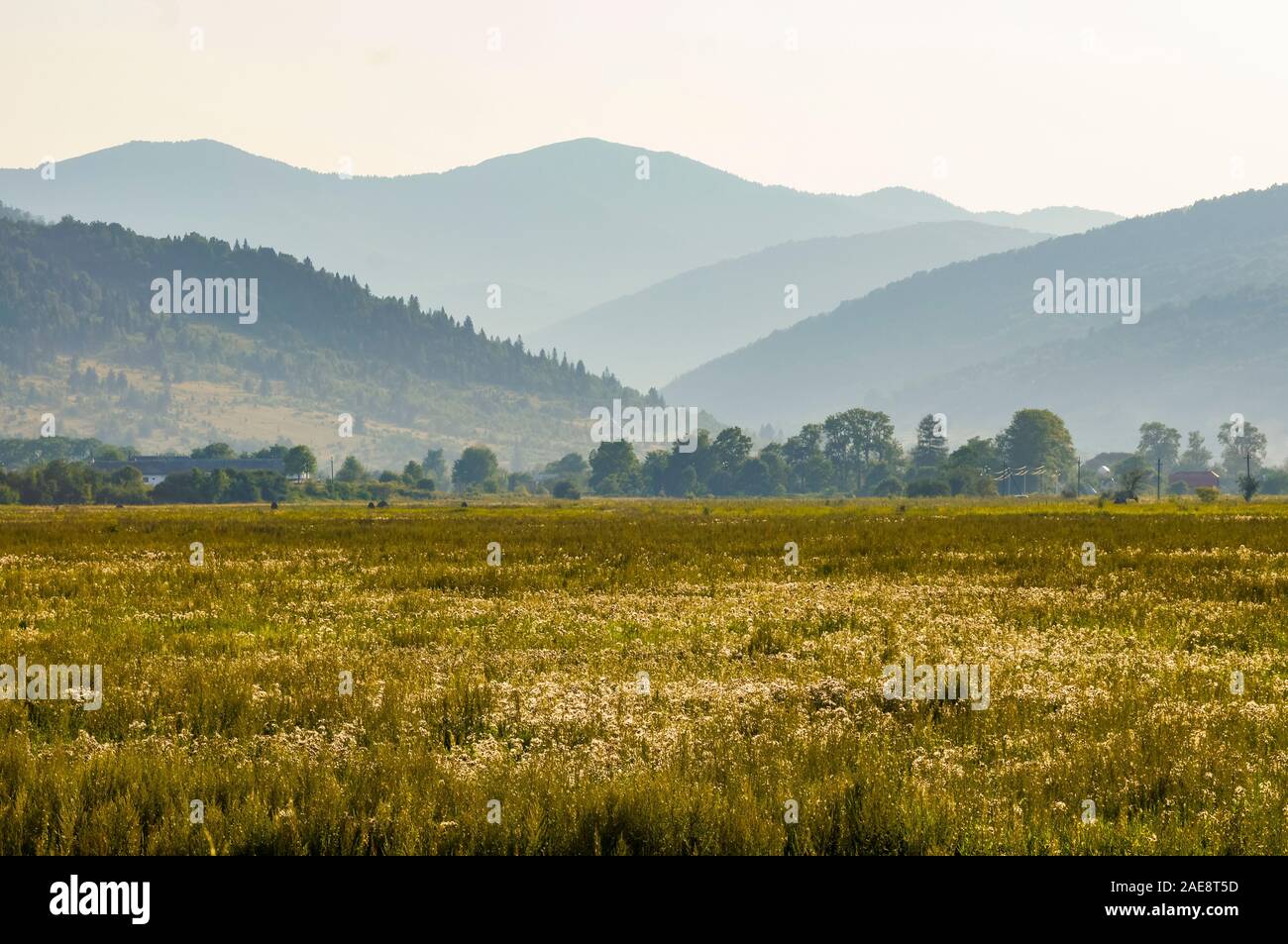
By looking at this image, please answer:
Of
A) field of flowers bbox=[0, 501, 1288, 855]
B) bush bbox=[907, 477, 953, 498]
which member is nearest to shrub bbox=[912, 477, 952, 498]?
bush bbox=[907, 477, 953, 498]

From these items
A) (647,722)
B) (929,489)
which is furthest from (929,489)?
(647,722)

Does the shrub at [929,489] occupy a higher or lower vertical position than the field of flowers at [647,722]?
higher

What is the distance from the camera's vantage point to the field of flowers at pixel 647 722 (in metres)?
9.48

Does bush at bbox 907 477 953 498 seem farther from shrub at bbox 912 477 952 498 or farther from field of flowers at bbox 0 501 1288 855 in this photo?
field of flowers at bbox 0 501 1288 855

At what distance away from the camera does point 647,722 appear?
43.5 ft

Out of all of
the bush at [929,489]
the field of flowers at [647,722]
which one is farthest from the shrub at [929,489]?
the field of flowers at [647,722]

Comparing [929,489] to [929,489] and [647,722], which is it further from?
[647,722]

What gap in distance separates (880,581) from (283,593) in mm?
15738

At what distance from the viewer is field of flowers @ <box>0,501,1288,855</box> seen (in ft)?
31.1

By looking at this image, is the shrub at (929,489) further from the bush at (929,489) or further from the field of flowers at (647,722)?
the field of flowers at (647,722)

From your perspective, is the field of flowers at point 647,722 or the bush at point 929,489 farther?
the bush at point 929,489
